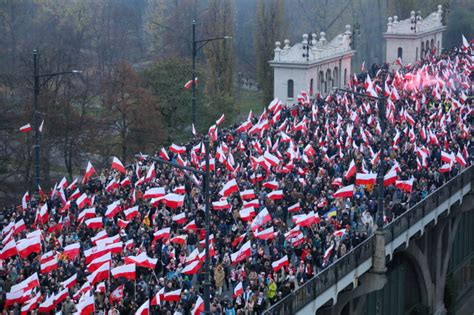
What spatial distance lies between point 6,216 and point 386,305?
17.3 metres

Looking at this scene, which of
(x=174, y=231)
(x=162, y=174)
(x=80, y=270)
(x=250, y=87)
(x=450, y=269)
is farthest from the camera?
(x=250, y=87)

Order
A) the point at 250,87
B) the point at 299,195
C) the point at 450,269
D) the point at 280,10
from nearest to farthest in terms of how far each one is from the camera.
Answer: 1. the point at 299,195
2. the point at 450,269
3. the point at 280,10
4. the point at 250,87

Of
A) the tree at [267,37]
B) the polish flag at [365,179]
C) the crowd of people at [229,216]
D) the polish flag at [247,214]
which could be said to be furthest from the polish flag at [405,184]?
the tree at [267,37]

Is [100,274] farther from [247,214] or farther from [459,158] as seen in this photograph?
[459,158]

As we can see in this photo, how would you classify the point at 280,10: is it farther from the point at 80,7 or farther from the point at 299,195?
the point at 299,195

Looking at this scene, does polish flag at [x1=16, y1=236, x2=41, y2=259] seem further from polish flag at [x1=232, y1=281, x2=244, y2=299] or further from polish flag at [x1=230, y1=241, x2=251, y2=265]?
polish flag at [x1=232, y1=281, x2=244, y2=299]

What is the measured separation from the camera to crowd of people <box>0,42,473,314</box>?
2991 centimetres

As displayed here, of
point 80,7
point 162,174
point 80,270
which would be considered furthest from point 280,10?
point 80,270

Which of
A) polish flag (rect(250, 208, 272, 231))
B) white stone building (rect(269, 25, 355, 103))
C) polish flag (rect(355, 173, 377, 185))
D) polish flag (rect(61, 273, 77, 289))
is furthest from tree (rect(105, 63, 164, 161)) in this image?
polish flag (rect(61, 273, 77, 289))

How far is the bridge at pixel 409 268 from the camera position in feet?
107

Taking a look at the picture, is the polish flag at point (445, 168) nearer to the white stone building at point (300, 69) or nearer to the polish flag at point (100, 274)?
the polish flag at point (100, 274)

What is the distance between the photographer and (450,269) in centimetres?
5338

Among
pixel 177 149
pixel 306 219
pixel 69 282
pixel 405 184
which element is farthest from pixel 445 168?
Result: pixel 69 282

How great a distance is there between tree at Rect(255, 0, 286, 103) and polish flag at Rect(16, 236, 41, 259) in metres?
49.6
